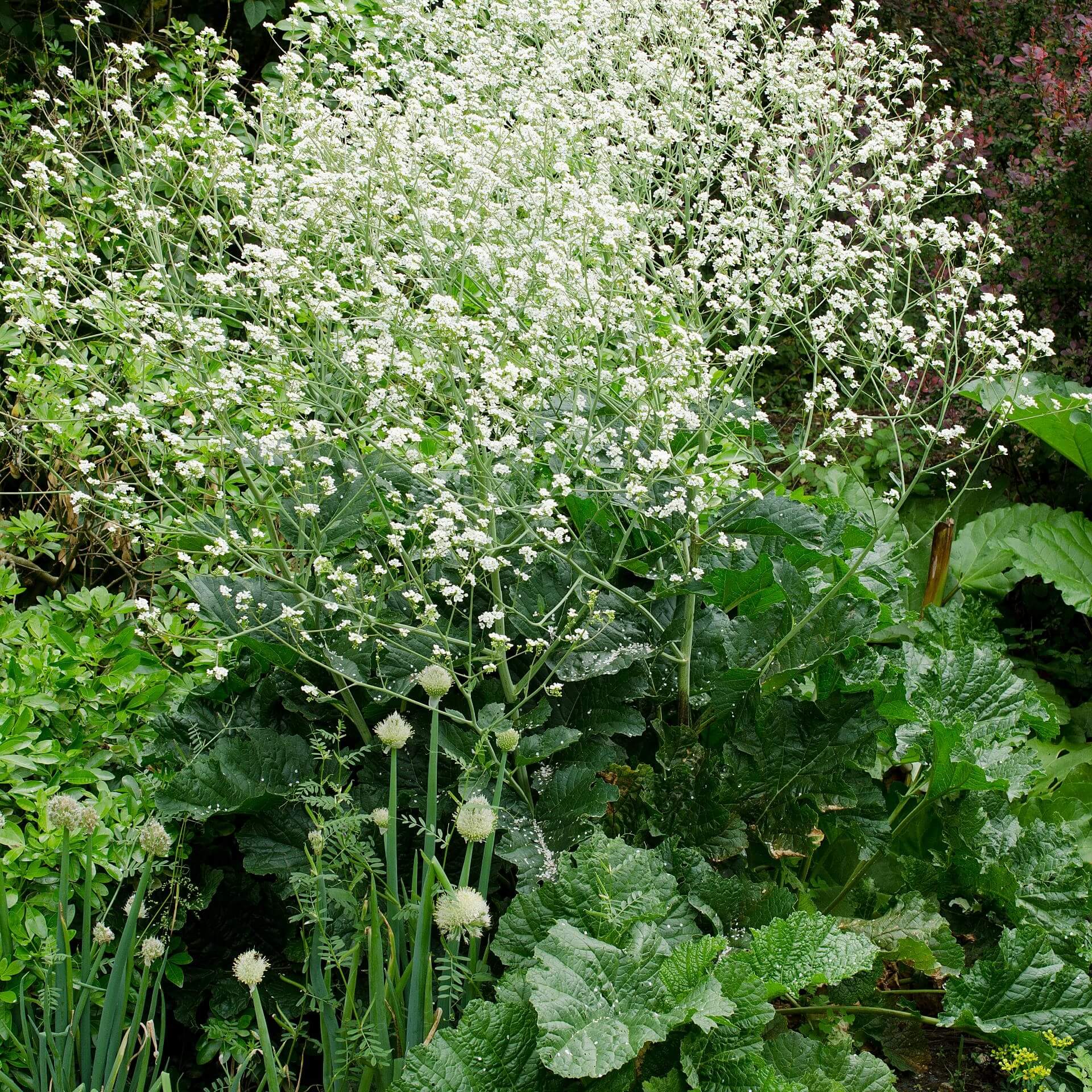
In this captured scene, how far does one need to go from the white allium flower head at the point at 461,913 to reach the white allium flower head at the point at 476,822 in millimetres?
91

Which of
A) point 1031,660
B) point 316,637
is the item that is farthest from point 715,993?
point 1031,660

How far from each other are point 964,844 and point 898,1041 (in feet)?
1.58

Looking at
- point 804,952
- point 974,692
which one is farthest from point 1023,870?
point 804,952

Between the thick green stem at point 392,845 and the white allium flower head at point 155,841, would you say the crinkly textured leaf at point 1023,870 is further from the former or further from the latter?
the white allium flower head at point 155,841

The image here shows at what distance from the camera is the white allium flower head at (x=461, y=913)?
5.76 feet

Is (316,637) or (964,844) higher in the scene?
(964,844)

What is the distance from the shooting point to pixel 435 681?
193 cm

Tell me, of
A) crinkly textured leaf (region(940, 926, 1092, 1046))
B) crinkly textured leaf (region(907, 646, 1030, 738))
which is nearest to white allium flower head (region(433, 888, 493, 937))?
crinkly textured leaf (region(940, 926, 1092, 1046))

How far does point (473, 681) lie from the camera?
7.38ft

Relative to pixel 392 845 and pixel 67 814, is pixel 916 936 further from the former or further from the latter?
pixel 67 814

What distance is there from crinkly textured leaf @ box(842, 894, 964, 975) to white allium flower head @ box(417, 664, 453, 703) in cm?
116

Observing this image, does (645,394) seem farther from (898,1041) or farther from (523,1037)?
(898,1041)

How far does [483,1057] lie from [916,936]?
1.12 m

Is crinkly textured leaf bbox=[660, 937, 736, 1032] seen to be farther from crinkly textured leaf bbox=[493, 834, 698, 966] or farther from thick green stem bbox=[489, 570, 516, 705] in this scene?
thick green stem bbox=[489, 570, 516, 705]
